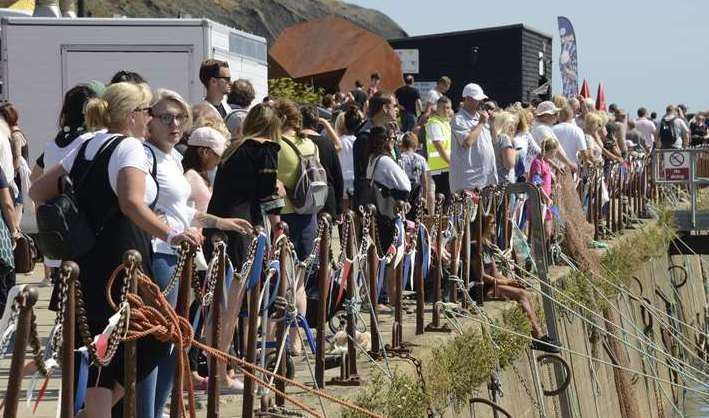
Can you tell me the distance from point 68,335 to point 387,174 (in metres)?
7.22

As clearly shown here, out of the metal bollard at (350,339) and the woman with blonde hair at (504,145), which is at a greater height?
the woman with blonde hair at (504,145)

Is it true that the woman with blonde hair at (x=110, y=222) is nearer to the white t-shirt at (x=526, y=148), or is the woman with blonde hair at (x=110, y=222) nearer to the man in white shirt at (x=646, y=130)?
the white t-shirt at (x=526, y=148)

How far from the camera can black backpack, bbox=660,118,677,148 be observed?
1475 inches

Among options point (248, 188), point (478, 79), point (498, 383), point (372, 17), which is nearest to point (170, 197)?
point (248, 188)

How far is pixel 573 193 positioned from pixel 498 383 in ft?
14.5

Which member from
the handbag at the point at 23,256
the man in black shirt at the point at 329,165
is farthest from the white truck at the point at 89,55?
the handbag at the point at 23,256

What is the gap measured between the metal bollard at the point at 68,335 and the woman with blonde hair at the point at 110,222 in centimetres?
109

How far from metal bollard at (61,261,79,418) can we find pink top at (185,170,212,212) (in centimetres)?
372

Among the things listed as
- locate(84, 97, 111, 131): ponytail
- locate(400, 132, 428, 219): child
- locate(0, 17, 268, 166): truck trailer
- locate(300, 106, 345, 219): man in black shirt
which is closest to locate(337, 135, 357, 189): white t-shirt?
locate(400, 132, 428, 219): child

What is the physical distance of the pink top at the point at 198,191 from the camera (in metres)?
9.25

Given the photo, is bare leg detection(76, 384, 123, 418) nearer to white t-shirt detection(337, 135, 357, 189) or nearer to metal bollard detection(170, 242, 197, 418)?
metal bollard detection(170, 242, 197, 418)

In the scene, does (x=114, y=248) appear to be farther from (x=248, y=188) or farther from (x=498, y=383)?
(x=498, y=383)

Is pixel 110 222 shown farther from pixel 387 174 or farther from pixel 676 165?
pixel 676 165

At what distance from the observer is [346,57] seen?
3341 centimetres
